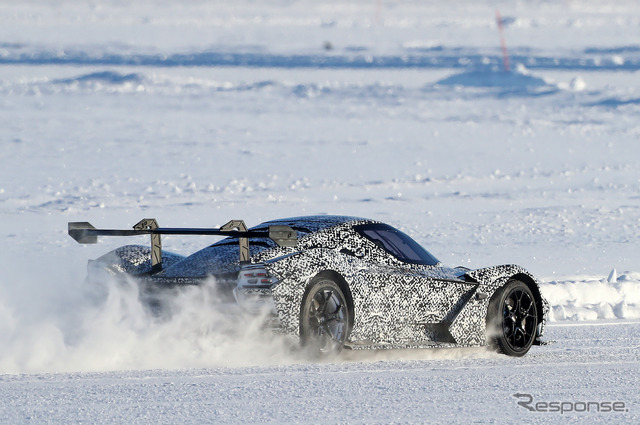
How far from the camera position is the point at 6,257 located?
46.5 feet

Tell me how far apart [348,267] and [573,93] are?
88.8 ft

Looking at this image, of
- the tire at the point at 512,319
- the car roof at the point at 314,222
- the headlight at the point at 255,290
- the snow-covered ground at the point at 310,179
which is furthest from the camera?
the tire at the point at 512,319

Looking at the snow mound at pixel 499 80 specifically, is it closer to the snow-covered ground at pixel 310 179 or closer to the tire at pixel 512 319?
the snow-covered ground at pixel 310 179

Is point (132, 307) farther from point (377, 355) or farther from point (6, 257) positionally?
point (6, 257)

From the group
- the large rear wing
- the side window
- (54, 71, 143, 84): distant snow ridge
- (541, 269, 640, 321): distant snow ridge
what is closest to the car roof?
the side window

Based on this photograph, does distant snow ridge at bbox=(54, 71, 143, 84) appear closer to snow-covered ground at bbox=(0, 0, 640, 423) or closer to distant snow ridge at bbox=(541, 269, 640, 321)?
snow-covered ground at bbox=(0, 0, 640, 423)

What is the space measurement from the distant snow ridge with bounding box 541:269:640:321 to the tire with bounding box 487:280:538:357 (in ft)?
7.44

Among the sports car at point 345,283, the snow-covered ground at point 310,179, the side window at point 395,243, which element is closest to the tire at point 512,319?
the sports car at point 345,283

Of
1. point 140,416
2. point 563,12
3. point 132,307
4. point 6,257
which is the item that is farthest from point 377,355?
point 563,12

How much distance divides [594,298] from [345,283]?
4.69 m

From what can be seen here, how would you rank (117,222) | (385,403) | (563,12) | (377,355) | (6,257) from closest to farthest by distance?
(385,403)
(377,355)
(6,257)
(117,222)
(563,12)

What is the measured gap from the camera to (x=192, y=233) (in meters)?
8.11

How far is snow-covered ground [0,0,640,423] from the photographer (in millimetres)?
7145

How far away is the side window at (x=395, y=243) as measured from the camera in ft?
28.8
